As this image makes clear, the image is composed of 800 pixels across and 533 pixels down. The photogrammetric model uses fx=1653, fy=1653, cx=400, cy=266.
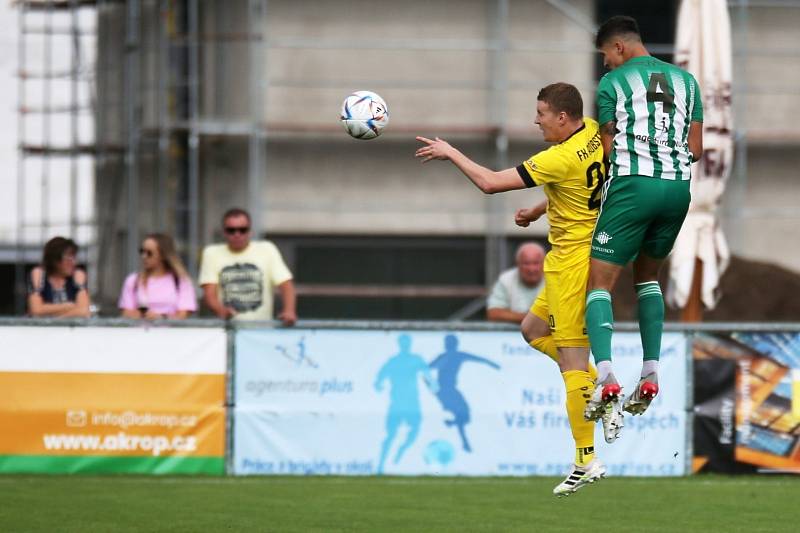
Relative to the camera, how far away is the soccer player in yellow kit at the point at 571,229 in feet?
30.8

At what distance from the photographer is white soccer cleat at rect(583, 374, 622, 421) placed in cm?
914

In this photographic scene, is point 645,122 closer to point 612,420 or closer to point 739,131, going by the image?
point 612,420

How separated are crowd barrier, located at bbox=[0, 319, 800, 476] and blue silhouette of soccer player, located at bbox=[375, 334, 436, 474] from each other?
→ 0.01 metres

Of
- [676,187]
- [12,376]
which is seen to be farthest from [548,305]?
[12,376]

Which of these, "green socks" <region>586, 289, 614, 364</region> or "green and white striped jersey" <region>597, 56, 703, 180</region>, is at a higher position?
"green and white striped jersey" <region>597, 56, 703, 180</region>

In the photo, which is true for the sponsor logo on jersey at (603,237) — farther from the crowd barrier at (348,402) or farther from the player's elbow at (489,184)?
the crowd barrier at (348,402)

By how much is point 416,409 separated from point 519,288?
1517 millimetres

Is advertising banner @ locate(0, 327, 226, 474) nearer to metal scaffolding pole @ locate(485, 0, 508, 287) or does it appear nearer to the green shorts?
the green shorts

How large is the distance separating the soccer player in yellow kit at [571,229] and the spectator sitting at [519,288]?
3.91 metres

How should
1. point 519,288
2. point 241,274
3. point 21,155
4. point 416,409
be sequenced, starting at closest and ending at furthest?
point 416,409, point 241,274, point 519,288, point 21,155

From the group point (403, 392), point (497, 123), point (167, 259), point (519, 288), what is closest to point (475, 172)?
point (403, 392)

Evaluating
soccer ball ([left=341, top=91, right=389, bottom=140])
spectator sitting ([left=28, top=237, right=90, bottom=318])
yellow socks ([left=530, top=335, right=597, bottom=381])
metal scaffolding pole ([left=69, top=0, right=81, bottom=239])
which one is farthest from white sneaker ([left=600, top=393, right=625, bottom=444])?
metal scaffolding pole ([left=69, top=0, right=81, bottom=239])

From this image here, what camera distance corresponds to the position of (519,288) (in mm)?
14039

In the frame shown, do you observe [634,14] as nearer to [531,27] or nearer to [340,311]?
[531,27]
